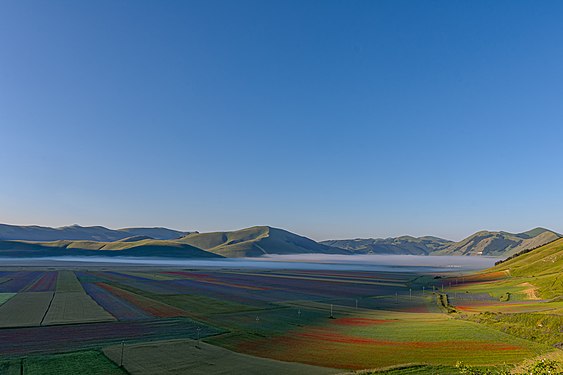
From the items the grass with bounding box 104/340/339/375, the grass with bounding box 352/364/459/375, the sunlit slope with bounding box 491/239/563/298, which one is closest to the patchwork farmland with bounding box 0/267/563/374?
the grass with bounding box 104/340/339/375

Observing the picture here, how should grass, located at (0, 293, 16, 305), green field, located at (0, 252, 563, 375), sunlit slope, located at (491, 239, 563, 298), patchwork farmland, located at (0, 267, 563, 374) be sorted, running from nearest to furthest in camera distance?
green field, located at (0, 252, 563, 375)
patchwork farmland, located at (0, 267, 563, 374)
grass, located at (0, 293, 16, 305)
sunlit slope, located at (491, 239, 563, 298)

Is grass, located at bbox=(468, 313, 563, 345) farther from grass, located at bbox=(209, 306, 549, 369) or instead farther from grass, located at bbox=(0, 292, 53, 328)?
grass, located at bbox=(0, 292, 53, 328)

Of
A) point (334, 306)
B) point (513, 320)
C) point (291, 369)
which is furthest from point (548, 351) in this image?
point (334, 306)

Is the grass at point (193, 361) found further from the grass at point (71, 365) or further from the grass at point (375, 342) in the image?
the grass at point (375, 342)

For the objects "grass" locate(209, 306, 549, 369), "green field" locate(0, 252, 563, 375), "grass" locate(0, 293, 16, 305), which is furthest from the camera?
"grass" locate(0, 293, 16, 305)

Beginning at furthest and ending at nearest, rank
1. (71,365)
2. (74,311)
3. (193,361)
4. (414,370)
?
(74,311), (193,361), (71,365), (414,370)

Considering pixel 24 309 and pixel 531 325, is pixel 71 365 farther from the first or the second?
pixel 531 325

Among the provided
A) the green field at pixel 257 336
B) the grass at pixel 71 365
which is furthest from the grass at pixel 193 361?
the grass at pixel 71 365

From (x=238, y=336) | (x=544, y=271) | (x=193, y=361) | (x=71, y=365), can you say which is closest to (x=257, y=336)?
(x=238, y=336)

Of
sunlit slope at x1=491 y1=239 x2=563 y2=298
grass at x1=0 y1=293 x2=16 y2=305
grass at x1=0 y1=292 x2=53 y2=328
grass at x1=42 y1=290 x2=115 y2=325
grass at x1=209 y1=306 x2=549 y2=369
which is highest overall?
sunlit slope at x1=491 y1=239 x2=563 y2=298
